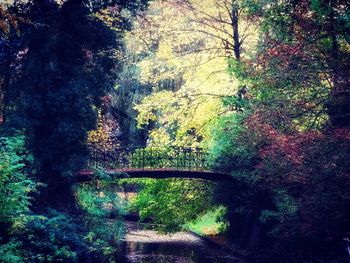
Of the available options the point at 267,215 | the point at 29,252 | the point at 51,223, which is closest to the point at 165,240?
the point at 267,215

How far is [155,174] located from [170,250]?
4551 mm

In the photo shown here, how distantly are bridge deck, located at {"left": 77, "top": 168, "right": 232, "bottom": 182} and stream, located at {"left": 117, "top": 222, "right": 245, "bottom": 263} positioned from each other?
10.6ft

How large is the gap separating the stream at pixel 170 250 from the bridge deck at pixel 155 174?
322 cm

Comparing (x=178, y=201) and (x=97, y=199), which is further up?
(x=97, y=199)

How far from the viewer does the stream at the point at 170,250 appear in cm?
1683

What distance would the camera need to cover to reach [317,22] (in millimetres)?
11023

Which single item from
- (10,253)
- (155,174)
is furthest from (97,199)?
(10,253)

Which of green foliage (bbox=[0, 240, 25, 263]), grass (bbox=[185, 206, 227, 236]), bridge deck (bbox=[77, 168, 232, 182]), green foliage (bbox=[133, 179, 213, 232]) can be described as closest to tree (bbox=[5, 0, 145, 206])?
bridge deck (bbox=[77, 168, 232, 182])

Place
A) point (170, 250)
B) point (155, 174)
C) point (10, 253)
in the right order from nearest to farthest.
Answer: point (10, 253), point (155, 174), point (170, 250)

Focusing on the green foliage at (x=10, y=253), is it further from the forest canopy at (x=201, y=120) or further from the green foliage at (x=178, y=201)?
the green foliage at (x=178, y=201)

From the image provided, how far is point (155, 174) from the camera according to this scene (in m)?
16.4

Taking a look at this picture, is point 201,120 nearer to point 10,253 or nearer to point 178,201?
point 178,201

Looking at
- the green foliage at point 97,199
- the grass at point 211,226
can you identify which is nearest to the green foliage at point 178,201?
the grass at point 211,226

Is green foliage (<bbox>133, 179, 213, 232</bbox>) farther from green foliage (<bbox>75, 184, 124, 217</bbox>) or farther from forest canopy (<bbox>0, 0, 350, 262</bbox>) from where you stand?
green foliage (<bbox>75, 184, 124, 217</bbox>)
